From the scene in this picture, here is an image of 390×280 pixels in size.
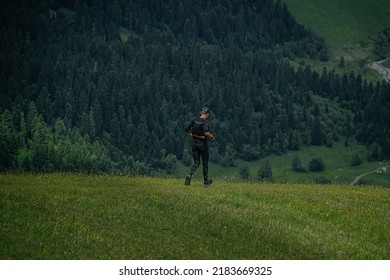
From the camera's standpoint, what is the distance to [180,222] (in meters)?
27.0

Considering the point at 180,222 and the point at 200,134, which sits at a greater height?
the point at 180,222

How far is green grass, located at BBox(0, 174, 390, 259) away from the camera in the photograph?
2320 cm

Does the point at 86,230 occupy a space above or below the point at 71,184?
above

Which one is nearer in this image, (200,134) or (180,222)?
(180,222)

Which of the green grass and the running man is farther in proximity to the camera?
the running man

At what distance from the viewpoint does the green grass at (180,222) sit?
23.2m

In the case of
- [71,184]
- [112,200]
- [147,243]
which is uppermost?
[147,243]

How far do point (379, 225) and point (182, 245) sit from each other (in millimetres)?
9881

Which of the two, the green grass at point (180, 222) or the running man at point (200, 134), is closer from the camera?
the green grass at point (180, 222)

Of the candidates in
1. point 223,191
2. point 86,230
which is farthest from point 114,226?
point 223,191

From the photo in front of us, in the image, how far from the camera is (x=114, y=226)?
2572cm
